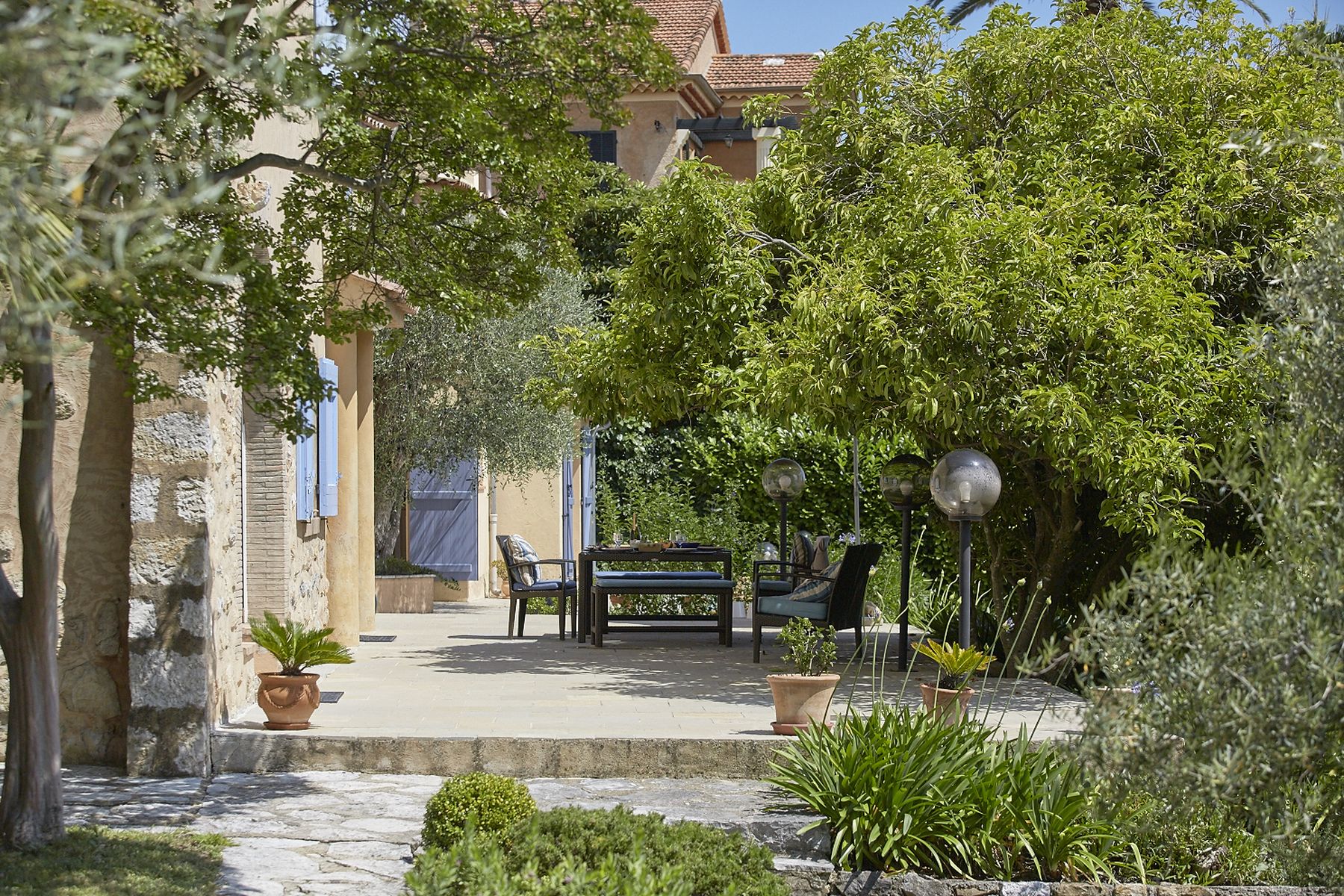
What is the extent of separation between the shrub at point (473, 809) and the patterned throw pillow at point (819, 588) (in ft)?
15.0

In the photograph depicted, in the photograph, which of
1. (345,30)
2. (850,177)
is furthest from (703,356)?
(345,30)

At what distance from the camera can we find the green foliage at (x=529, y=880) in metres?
3.76

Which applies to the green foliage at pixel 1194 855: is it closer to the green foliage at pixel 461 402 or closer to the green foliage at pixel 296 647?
the green foliage at pixel 296 647

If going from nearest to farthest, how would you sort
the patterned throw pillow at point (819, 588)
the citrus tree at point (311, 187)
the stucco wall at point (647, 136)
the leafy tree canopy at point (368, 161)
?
the citrus tree at point (311, 187) < the leafy tree canopy at point (368, 161) < the patterned throw pillow at point (819, 588) < the stucco wall at point (647, 136)

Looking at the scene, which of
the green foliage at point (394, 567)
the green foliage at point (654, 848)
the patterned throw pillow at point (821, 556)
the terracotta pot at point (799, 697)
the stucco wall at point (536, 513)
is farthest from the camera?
the stucco wall at point (536, 513)

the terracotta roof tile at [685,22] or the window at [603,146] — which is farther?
the terracotta roof tile at [685,22]

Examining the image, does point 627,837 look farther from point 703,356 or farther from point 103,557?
point 703,356

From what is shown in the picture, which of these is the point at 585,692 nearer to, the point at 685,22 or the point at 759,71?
the point at 685,22

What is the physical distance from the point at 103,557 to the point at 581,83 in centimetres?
331

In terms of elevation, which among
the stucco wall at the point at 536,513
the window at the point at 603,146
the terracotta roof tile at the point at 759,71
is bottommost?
the stucco wall at the point at 536,513

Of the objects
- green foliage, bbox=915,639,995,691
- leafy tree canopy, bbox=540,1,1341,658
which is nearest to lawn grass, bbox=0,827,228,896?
green foliage, bbox=915,639,995,691

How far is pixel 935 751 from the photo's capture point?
5.34 meters

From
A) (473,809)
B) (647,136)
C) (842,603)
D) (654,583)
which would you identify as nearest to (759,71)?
(647,136)

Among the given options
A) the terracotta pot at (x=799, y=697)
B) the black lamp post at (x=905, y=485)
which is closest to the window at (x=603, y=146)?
the black lamp post at (x=905, y=485)
